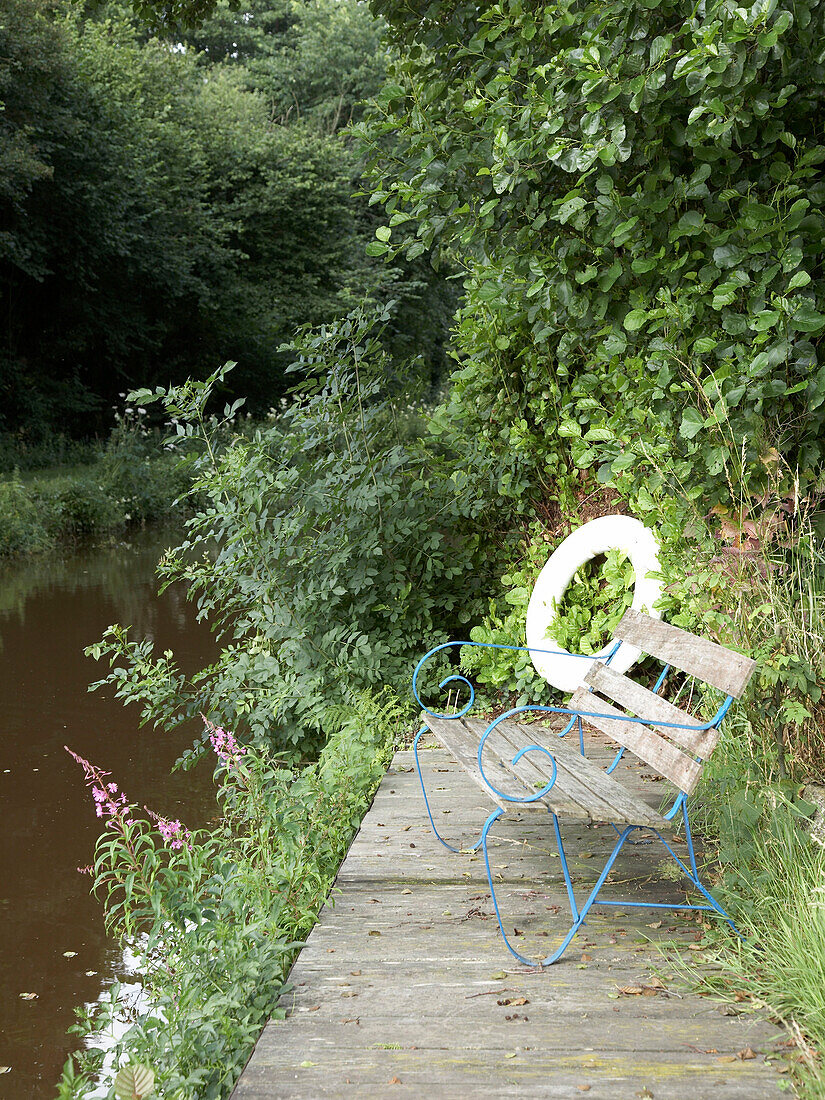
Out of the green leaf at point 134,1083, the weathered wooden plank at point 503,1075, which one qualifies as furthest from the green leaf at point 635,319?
the green leaf at point 134,1083

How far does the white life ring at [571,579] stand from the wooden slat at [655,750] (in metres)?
0.91

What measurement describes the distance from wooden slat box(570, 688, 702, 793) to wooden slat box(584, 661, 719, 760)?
42 millimetres

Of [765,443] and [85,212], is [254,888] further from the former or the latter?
[85,212]

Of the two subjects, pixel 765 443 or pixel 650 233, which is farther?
pixel 650 233

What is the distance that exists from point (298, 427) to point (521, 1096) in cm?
370

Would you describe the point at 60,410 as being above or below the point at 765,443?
below

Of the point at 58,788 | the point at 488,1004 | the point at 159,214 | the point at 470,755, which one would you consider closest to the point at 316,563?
the point at 58,788

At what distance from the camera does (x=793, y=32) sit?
318cm

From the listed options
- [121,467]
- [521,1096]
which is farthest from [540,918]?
[121,467]

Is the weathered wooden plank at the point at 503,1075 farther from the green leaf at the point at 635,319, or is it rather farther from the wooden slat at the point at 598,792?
the green leaf at the point at 635,319

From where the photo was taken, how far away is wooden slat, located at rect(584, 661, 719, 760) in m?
2.62

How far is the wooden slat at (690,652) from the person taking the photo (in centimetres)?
265

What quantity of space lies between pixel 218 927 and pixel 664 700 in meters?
1.48

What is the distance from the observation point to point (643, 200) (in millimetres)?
3723
